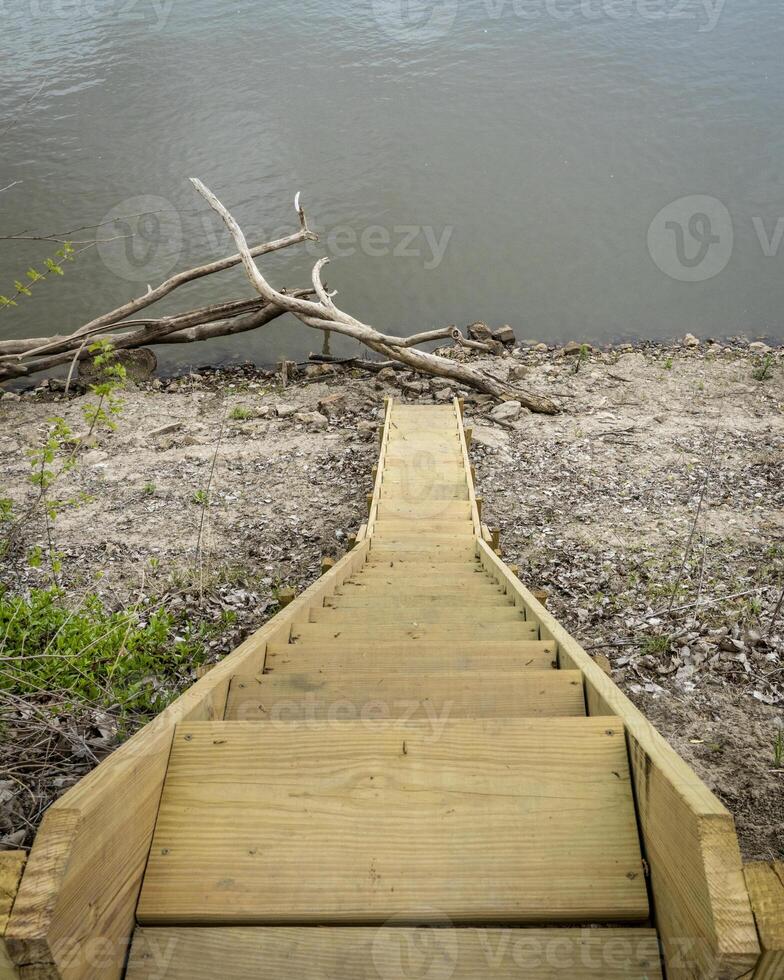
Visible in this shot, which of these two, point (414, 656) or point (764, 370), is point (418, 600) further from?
point (764, 370)

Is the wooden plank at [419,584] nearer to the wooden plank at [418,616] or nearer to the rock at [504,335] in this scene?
the wooden plank at [418,616]

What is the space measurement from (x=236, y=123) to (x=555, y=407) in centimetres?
1341

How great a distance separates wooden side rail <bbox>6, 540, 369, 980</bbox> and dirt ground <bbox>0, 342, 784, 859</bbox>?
2.44m

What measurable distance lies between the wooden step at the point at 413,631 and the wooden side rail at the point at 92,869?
1447mm

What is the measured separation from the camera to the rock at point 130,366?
31.9 ft

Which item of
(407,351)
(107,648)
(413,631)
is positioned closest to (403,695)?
(413,631)

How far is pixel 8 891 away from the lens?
1066 millimetres

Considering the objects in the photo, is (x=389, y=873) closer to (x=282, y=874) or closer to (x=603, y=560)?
(x=282, y=874)

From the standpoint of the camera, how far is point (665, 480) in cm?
672

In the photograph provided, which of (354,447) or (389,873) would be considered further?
(354,447)

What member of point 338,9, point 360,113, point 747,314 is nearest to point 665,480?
point 747,314

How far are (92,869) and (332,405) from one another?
25.5 ft

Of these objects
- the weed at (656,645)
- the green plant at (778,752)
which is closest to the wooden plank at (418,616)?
the weed at (656,645)

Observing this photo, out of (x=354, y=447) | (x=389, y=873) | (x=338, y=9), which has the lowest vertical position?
(x=354, y=447)
